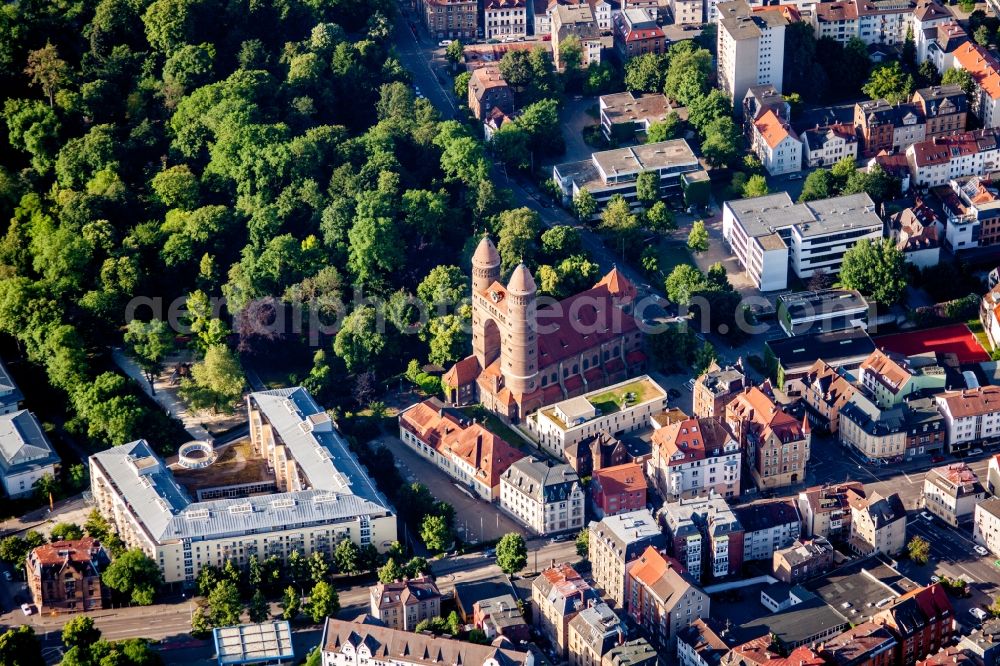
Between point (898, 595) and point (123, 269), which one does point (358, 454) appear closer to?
point (123, 269)

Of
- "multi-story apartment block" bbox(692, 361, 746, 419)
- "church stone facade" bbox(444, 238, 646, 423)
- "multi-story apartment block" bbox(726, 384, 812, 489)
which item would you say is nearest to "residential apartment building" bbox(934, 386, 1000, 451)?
"multi-story apartment block" bbox(726, 384, 812, 489)

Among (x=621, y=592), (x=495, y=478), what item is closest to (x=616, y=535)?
(x=621, y=592)

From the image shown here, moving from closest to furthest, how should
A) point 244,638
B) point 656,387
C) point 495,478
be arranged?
point 244,638 < point 495,478 < point 656,387

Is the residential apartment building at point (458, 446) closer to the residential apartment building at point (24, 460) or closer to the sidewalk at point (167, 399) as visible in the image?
the sidewalk at point (167, 399)

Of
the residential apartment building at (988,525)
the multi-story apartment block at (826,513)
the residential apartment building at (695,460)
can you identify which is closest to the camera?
the residential apartment building at (988,525)

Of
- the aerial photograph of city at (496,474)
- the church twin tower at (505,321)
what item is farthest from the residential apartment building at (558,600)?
the church twin tower at (505,321)

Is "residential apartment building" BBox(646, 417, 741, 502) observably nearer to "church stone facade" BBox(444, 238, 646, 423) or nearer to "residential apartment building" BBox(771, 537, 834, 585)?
"residential apartment building" BBox(771, 537, 834, 585)
